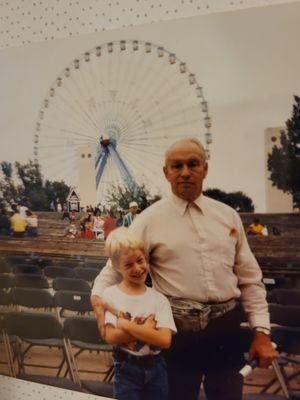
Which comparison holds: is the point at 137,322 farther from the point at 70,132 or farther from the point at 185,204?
the point at 70,132

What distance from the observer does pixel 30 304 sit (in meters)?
2.35

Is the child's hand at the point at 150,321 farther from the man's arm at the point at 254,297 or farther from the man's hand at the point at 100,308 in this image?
the man's arm at the point at 254,297

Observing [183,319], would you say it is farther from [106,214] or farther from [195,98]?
[195,98]

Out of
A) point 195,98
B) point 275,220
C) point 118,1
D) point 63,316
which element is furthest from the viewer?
point 63,316

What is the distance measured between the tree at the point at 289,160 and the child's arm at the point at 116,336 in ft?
2.68

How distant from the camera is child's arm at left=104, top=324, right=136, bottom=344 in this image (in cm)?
191

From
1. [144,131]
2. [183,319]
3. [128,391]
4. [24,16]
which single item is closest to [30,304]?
[128,391]

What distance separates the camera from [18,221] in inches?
91.3

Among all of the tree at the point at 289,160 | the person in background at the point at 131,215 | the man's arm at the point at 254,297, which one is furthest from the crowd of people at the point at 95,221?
the tree at the point at 289,160

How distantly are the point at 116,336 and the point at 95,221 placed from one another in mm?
481

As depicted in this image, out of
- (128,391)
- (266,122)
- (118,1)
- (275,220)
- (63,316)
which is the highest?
(118,1)

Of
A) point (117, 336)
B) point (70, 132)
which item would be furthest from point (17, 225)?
point (117, 336)

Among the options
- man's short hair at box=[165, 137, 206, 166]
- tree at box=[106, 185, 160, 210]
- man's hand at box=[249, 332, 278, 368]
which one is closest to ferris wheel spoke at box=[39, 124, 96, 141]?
tree at box=[106, 185, 160, 210]

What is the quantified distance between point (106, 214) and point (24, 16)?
3.42 feet
